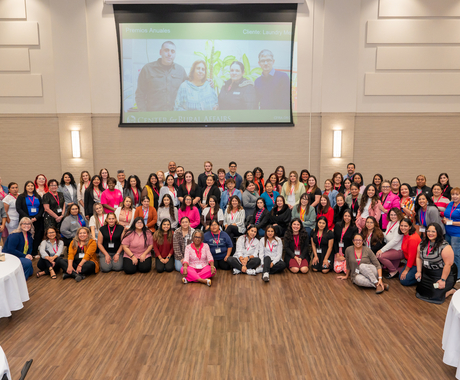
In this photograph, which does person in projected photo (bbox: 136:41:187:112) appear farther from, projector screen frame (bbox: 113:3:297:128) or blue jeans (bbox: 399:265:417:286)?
blue jeans (bbox: 399:265:417:286)

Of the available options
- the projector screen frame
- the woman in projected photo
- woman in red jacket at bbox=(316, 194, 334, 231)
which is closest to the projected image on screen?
the woman in projected photo

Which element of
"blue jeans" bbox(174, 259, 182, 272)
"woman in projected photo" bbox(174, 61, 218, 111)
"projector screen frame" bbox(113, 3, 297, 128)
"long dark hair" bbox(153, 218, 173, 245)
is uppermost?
"projector screen frame" bbox(113, 3, 297, 128)

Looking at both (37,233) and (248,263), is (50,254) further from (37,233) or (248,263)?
(248,263)

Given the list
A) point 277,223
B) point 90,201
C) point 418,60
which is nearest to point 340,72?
point 418,60

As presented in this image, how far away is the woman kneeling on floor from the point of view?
5.64 m

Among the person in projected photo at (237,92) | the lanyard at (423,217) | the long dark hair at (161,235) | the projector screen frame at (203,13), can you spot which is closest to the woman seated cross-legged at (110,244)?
the long dark hair at (161,235)

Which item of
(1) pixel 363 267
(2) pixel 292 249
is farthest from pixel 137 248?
(1) pixel 363 267

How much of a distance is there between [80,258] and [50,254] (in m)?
0.60

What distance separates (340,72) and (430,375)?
7.93m

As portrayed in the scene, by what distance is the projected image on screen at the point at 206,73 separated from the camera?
9.60 m

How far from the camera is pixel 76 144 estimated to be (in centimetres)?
990

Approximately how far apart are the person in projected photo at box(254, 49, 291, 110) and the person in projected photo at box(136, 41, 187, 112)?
211 cm

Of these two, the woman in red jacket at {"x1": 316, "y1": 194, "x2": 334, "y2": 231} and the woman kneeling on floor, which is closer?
the woman kneeling on floor

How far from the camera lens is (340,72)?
31.8 ft
